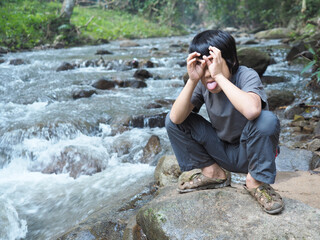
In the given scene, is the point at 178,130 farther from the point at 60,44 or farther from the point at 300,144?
the point at 60,44

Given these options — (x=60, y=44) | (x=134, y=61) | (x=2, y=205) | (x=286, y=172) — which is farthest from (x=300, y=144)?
(x=60, y=44)

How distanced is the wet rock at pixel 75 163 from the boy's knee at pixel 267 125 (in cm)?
302

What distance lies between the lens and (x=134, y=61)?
10.8 m

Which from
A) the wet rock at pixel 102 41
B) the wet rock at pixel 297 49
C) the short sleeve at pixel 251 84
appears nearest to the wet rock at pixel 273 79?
the wet rock at pixel 297 49

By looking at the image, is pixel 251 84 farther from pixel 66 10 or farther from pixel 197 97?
pixel 66 10

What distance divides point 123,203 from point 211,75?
165 cm

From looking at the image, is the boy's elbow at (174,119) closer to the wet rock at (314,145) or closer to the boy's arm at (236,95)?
the boy's arm at (236,95)

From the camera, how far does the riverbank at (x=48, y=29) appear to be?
14445 millimetres

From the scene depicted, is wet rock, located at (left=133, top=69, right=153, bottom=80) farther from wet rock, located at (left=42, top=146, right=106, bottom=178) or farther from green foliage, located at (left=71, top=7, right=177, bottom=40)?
green foliage, located at (left=71, top=7, right=177, bottom=40)

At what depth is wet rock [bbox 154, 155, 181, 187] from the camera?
3.37 m

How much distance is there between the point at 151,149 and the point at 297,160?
2151mm

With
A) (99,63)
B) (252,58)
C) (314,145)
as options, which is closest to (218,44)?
(314,145)

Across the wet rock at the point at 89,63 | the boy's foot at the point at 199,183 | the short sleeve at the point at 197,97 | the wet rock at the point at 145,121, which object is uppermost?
the short sleeve at the point at 197,97

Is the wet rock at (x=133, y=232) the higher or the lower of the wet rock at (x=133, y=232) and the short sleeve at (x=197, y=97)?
the lower
